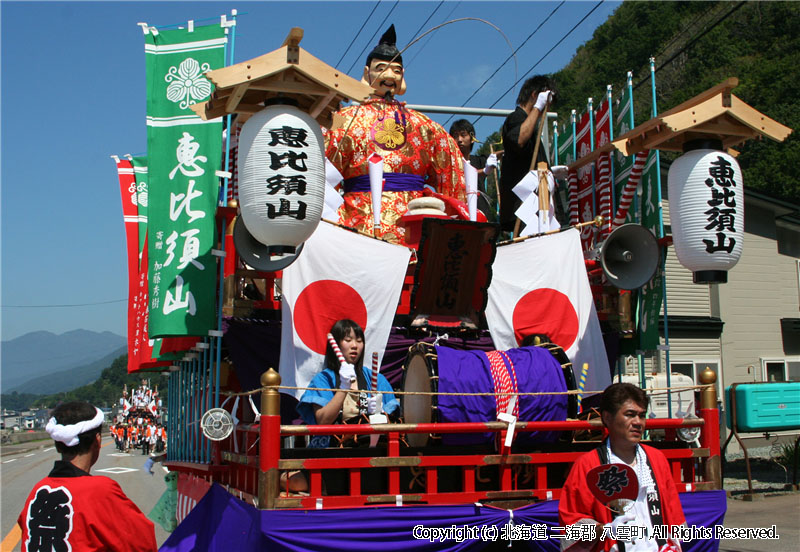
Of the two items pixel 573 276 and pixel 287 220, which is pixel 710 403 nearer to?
pixel 573 276

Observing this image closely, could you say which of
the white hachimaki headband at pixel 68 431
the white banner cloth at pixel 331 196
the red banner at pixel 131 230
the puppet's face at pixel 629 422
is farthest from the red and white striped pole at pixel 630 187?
the red banner at pixel 131 230

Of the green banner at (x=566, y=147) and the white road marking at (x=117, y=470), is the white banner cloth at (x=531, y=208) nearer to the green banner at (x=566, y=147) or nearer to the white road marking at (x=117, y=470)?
the green banner at (x=566, y=147)

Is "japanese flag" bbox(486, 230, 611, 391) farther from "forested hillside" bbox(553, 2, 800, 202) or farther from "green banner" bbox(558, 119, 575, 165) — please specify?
"forested hillside" bbox(553, 2, 800, 202)

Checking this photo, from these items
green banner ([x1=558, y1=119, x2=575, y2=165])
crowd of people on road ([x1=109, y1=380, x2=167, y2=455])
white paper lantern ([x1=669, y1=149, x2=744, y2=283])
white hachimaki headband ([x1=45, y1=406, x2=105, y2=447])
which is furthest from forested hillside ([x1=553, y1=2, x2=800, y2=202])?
crowd of people on road ([x1=109, y1=380, x2=167, y2=455])

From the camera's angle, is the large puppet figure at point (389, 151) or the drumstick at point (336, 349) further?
the large puppet figure at point (389, 151)

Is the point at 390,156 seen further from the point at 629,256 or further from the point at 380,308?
the point at 629,256

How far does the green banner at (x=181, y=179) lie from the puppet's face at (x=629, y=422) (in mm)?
4280

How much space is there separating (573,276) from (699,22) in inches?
1462

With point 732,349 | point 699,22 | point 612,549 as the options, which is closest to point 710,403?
point 612,549

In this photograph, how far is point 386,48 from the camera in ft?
30.6

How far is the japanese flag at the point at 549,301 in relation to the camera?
7.55 metres

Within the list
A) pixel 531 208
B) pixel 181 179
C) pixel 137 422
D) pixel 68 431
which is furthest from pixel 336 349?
pixel 137 422

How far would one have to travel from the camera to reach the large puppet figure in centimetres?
859

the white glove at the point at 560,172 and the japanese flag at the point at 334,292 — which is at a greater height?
the white glove at the point at 560,172
